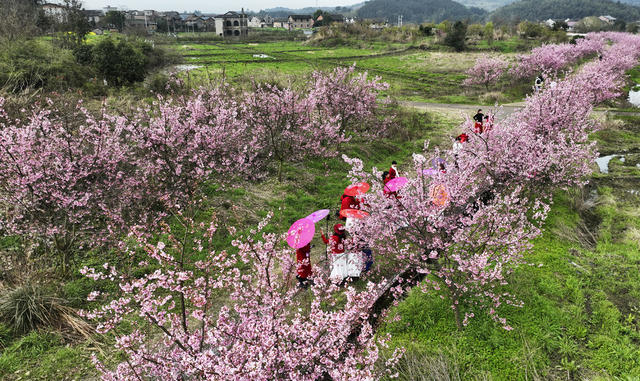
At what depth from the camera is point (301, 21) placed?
138 meters

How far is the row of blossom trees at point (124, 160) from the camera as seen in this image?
7211 mm

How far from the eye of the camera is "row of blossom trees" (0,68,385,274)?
23.7 ft

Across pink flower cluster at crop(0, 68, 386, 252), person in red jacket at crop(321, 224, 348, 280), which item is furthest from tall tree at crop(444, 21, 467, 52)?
person in red jacket at crop(321, 224, 348, 280)

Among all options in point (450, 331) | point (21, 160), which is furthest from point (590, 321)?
point (21, 160)

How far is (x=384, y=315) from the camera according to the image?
646 cm

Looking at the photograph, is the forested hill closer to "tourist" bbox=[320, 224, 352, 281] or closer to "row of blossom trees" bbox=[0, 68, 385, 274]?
"row of blossom trees" bbox=[0, 68, 385, 274]

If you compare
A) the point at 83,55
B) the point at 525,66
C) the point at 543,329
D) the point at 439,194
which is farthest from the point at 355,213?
the point at 525,66

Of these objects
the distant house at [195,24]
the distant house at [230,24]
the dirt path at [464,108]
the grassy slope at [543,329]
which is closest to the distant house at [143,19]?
the distant house at [195,24]

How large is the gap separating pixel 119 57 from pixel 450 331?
981 inches

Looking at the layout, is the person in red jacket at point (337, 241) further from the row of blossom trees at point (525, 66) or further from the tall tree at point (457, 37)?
the tall tree at point (457, 37)

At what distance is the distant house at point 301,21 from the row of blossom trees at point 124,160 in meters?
137

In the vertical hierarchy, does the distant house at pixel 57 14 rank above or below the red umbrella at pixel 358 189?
above

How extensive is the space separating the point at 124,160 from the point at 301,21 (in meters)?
147

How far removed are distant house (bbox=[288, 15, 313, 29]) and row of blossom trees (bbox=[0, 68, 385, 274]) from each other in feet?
450
